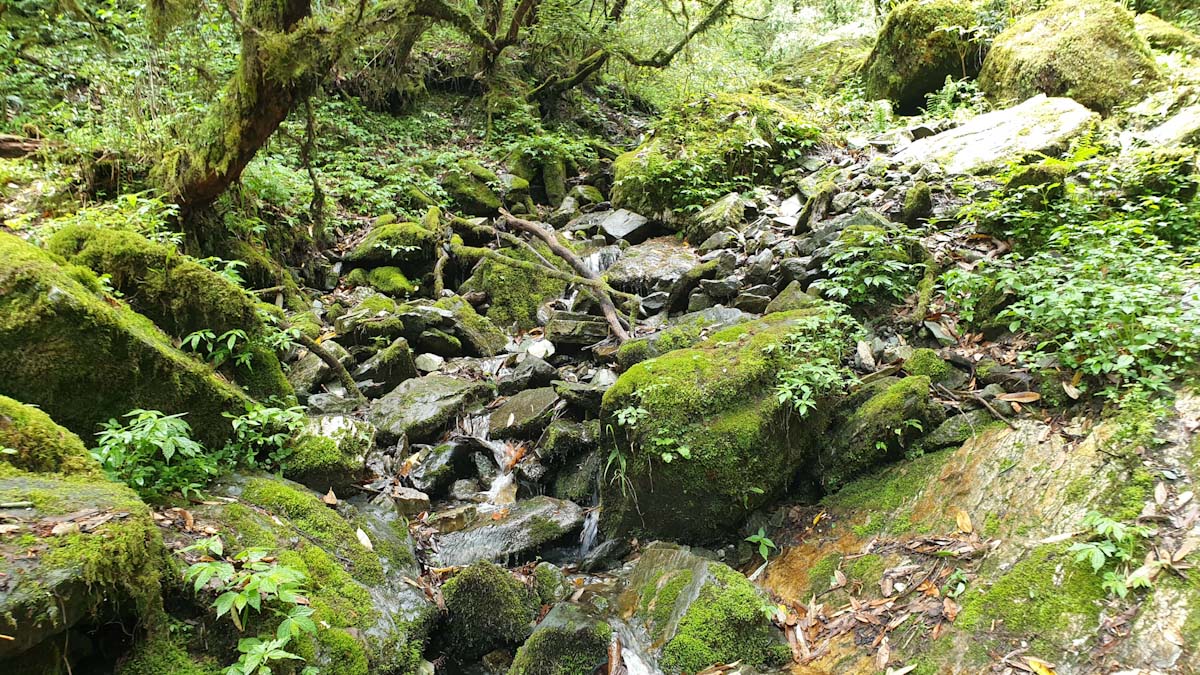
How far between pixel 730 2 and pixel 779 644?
13.7 m

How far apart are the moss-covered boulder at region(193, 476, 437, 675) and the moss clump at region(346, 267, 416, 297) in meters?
5.39

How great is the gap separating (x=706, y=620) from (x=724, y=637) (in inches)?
5.5

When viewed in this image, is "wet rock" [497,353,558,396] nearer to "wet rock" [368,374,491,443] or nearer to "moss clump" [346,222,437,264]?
"wet rock" [368,374,491,443]

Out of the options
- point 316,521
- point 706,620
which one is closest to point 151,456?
point 316,521

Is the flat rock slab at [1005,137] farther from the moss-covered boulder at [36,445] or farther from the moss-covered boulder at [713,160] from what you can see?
the moss-covered boulder at [36,445]

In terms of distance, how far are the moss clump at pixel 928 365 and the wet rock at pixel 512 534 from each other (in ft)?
10.1

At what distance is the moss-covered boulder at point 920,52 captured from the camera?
1073cm

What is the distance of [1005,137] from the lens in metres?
7.95

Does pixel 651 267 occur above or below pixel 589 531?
above

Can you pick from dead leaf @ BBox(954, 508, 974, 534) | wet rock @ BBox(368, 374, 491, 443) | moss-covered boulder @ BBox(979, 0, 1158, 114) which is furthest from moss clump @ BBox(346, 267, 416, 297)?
moss-covered boulder @ BBox(979, 0, 1158, 114)

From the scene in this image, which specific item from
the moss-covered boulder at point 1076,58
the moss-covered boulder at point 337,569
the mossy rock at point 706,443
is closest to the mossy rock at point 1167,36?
the moss-covered boulder at point 1076,58

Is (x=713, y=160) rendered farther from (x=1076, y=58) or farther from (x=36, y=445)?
(x=36, y=445)

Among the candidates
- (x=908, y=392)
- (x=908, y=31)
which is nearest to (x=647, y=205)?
(x=908, y=31)

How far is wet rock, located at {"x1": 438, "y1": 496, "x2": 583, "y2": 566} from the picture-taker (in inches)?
190
